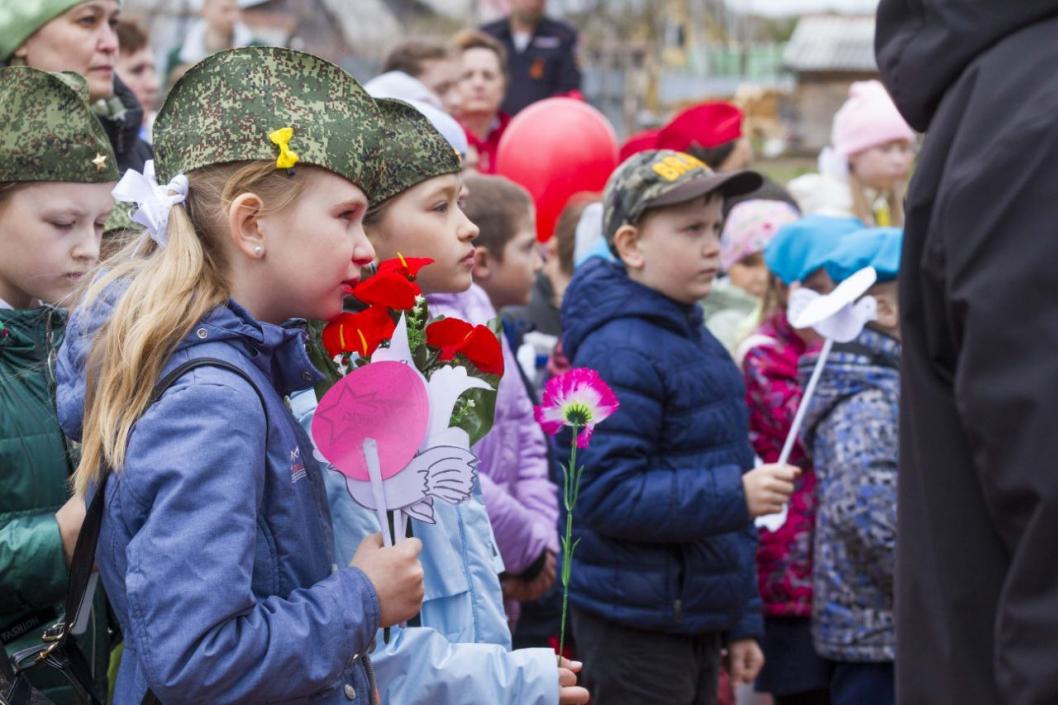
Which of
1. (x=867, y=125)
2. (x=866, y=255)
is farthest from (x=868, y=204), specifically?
(x=866, y=255)

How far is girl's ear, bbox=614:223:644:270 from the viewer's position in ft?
14.8

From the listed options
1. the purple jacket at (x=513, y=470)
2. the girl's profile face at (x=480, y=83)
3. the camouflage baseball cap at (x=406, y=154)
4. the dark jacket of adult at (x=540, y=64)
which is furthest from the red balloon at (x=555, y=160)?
the camouflage baseball cap at (x=406, y=154)

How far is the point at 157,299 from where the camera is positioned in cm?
245

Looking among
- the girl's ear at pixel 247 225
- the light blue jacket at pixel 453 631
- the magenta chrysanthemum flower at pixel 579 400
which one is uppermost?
the girl's ear at pixel 247 225

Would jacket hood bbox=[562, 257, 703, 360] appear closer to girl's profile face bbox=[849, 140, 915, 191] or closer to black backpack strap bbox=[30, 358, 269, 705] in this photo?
black backpack strap bbox=[30, 358, 269, 705]

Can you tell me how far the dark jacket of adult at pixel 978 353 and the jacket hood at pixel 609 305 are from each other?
2268 millimetres

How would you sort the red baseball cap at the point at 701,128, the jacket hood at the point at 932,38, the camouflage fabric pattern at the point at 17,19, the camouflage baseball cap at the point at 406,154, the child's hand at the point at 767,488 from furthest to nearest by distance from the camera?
1. the red baseball cap at the point at 701,128
2. the camouflage fabric pattern at the point at 17,19
3. the child's hand at the point at 767,488
4. the camouflage baseball cap at the point at 406,154
5. the jacket hood at the point at 932,38

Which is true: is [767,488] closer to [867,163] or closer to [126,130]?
[126,130]

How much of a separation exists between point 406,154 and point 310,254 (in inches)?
38.7

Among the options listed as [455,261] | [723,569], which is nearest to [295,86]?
[455,261]

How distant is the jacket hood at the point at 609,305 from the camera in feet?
14.3

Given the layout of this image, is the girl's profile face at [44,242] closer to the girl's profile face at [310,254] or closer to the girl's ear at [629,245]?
the girl's profile face at [310,254]

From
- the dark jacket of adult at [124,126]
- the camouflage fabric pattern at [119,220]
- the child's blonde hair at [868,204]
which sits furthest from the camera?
the child's blonde hair at [868,204]

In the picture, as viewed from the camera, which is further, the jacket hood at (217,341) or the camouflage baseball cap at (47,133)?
the camouflage baseball cap at (47,133)
